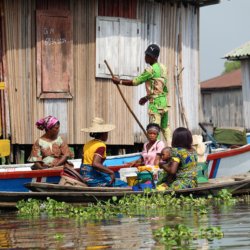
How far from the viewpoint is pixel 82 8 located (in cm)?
1853

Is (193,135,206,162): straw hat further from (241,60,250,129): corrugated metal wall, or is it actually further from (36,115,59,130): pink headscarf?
(241,60,250,129): corrugated metal wall

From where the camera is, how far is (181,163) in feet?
44.8

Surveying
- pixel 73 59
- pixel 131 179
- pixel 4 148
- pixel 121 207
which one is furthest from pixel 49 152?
pixel 73 59

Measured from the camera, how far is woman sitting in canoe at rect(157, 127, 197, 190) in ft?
44.4

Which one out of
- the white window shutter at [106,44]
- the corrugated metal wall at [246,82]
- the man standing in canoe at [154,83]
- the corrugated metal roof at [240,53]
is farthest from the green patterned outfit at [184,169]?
the corrugated metal wall at [246,82]

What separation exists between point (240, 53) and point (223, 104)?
10761 mm

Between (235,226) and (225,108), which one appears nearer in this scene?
(235,226)

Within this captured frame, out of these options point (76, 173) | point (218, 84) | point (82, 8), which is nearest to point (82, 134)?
point (82, 8)

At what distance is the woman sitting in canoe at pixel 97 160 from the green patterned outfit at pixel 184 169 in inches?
32.6

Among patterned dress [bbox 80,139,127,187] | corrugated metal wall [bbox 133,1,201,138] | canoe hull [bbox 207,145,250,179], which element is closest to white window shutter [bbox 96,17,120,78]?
corrugated metal wall [bbox 133,1,201,138]

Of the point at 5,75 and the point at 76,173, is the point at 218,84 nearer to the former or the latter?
the point at 5,75

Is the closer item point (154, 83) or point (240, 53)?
point (154, 83)

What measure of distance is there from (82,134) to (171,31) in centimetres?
329

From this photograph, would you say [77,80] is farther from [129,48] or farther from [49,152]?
[49,152]
